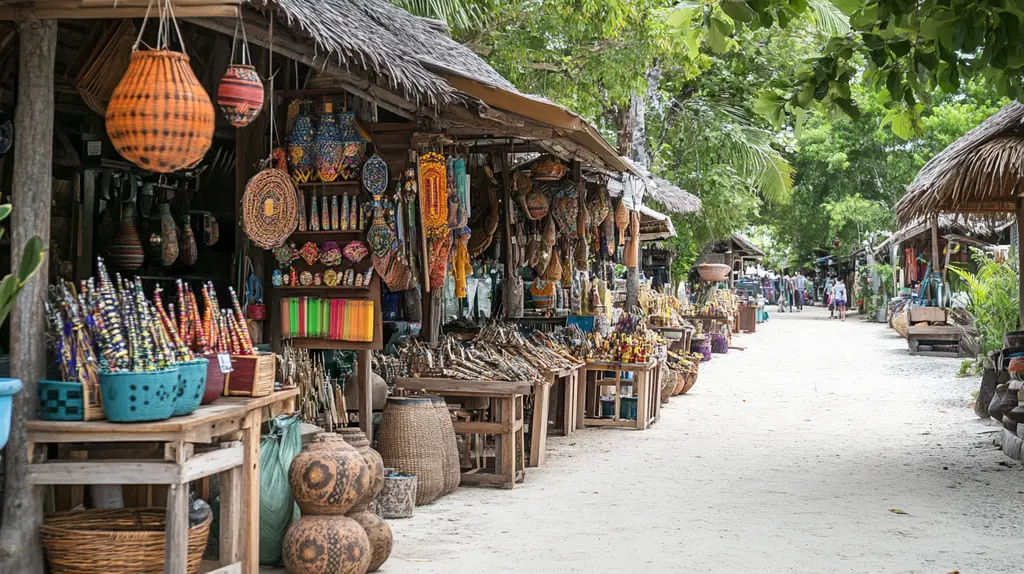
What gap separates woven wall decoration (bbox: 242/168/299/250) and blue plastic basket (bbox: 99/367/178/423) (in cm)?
205

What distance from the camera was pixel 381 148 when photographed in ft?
21.9

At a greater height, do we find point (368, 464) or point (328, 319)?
point (328, 319)

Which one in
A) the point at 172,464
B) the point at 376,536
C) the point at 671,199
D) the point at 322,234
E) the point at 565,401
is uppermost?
the point at 671,199

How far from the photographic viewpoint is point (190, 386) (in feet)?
13.0

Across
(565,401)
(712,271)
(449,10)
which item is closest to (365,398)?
(565,401)

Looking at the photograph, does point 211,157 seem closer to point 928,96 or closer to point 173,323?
point 173,323

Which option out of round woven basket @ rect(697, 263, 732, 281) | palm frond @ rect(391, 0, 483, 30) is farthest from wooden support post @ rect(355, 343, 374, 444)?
round woven basket @ rect(697, 263, 732, 281)

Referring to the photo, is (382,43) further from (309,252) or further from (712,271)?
(712,271)

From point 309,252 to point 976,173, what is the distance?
564 cm

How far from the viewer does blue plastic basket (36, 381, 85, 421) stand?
3.90m

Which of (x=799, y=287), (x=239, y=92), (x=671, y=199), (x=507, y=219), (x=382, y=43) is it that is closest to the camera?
(x=239, y=92)

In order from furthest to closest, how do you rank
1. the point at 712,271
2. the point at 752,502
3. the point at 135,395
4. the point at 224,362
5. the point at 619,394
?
the point at 712,271, the point at 619,394, the point at 752,502, the point at 224,362, the point at 135,395

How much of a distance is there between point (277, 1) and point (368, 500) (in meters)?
2.36

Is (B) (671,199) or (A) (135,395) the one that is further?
(B) (671,199)
